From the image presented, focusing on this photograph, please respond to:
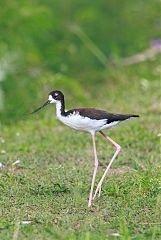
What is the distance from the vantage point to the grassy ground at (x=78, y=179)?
534 cm

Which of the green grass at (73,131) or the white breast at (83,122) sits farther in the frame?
the white breast at (83,122)

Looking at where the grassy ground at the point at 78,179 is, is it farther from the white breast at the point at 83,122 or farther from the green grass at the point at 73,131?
the white breast at the point at 83,122

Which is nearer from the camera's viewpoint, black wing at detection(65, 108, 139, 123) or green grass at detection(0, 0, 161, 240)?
green grass at detection(0, 0, 161, 240)

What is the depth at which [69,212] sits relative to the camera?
225 inches

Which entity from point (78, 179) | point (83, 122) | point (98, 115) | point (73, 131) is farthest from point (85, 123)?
point (73, 131)

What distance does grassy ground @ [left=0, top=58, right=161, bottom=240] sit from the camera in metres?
5.34

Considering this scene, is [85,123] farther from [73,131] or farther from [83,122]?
[73,131]

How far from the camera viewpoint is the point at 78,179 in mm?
6746

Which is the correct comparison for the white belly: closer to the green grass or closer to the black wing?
the black wing

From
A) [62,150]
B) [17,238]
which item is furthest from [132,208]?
[62,150]

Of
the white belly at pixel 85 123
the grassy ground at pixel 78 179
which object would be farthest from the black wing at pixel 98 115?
the grassy ground at pixel 78 179

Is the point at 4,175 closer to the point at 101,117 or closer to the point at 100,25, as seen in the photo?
the point at 101,117

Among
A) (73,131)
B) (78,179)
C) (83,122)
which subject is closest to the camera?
(83,122)

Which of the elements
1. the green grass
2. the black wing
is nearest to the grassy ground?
the green grass
